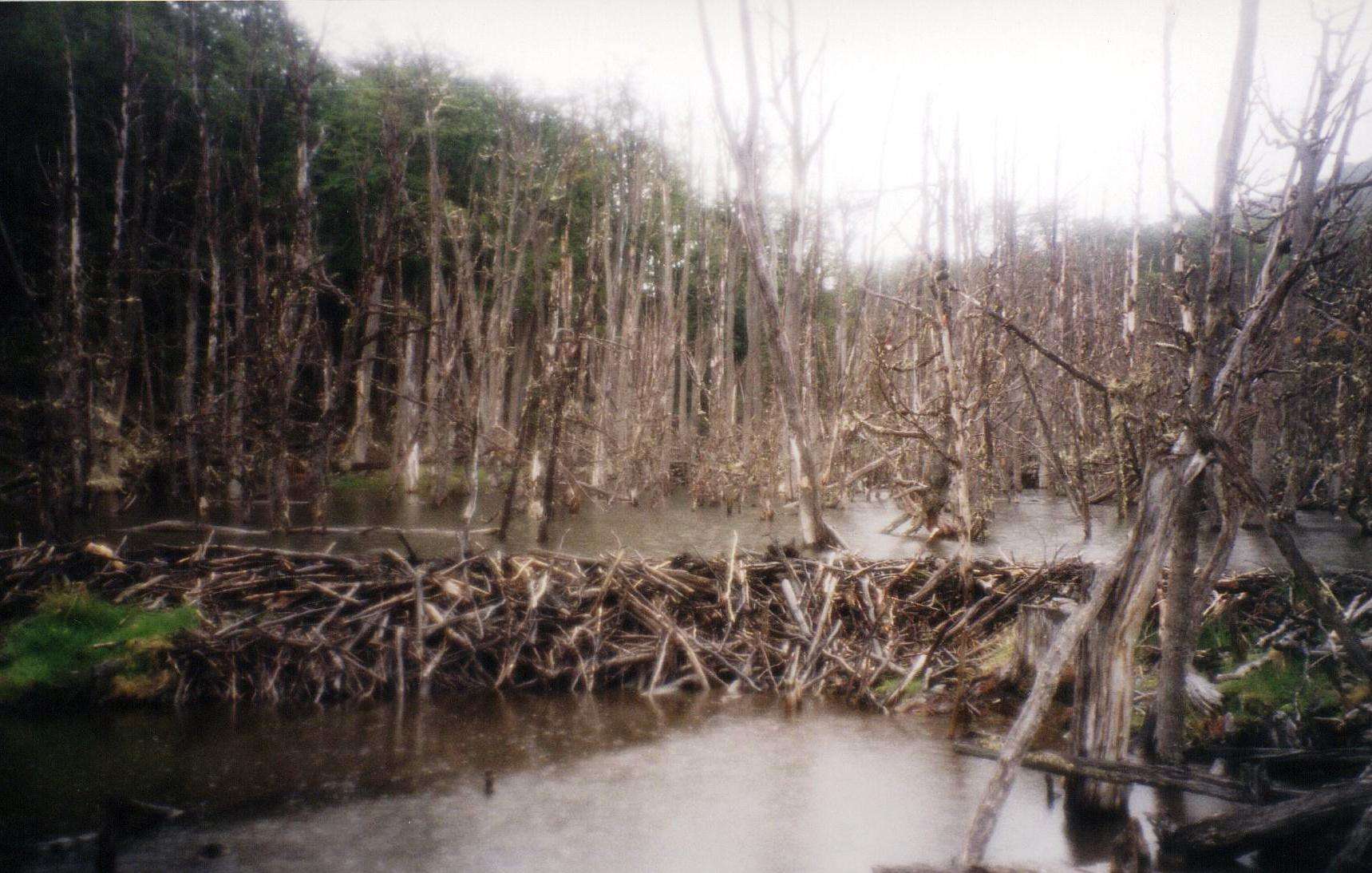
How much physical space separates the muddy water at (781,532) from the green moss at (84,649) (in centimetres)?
480

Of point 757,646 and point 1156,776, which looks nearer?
point 1156,776

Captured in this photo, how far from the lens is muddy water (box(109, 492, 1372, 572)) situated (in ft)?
46.9

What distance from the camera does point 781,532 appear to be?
17781 millimetres

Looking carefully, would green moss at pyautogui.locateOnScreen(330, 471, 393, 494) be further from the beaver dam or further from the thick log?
the thick log

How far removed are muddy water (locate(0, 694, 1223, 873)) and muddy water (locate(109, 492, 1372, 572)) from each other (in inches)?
180

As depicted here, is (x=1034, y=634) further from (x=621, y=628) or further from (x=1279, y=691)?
(x=621, y=628)

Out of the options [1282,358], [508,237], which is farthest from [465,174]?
[1282,358]

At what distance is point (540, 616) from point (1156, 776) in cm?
493

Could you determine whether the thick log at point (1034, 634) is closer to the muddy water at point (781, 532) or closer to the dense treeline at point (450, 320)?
the dense treeline at point (450, 320)

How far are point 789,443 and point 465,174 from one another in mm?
16629

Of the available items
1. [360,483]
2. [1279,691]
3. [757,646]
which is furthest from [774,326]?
[360,483]

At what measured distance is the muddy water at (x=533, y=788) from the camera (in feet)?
16.6

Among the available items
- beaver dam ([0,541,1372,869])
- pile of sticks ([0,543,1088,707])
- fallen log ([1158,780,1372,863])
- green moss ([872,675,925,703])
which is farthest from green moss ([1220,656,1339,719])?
green moss ([872,675,925,703])

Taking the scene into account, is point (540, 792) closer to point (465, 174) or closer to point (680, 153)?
point (465, 174)
